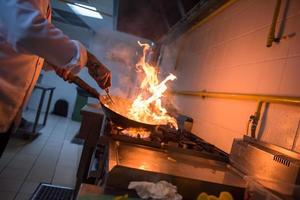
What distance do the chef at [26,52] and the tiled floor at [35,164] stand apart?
1288 millimetres

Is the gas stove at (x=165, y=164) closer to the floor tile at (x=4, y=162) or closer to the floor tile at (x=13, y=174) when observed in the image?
the floor tile at (x=13, y=174)

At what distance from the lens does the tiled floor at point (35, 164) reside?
104 inches

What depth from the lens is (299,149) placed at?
120 centimetres

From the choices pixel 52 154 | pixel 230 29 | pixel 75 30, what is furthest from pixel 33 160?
pixel 75 30

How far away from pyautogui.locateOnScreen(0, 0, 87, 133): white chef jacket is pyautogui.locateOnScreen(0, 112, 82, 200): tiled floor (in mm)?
1358

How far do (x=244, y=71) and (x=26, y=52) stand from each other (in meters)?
1.26

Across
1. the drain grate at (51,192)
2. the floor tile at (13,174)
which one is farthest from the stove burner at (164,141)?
the floor tile at (13,174)

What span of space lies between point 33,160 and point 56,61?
2.51 meters

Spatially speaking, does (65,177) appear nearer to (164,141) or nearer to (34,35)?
(164,141)

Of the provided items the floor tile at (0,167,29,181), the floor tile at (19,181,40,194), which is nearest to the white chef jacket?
the floor tile at (19,181,40,194)

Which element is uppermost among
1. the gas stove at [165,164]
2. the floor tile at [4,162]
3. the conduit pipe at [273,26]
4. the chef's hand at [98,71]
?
the conduit pipe at [273,26]

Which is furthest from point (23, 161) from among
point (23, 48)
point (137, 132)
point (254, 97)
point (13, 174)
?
point (254, 97)

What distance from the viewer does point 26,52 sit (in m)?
1.28

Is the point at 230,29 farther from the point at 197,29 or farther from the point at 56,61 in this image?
the point at 56,61
